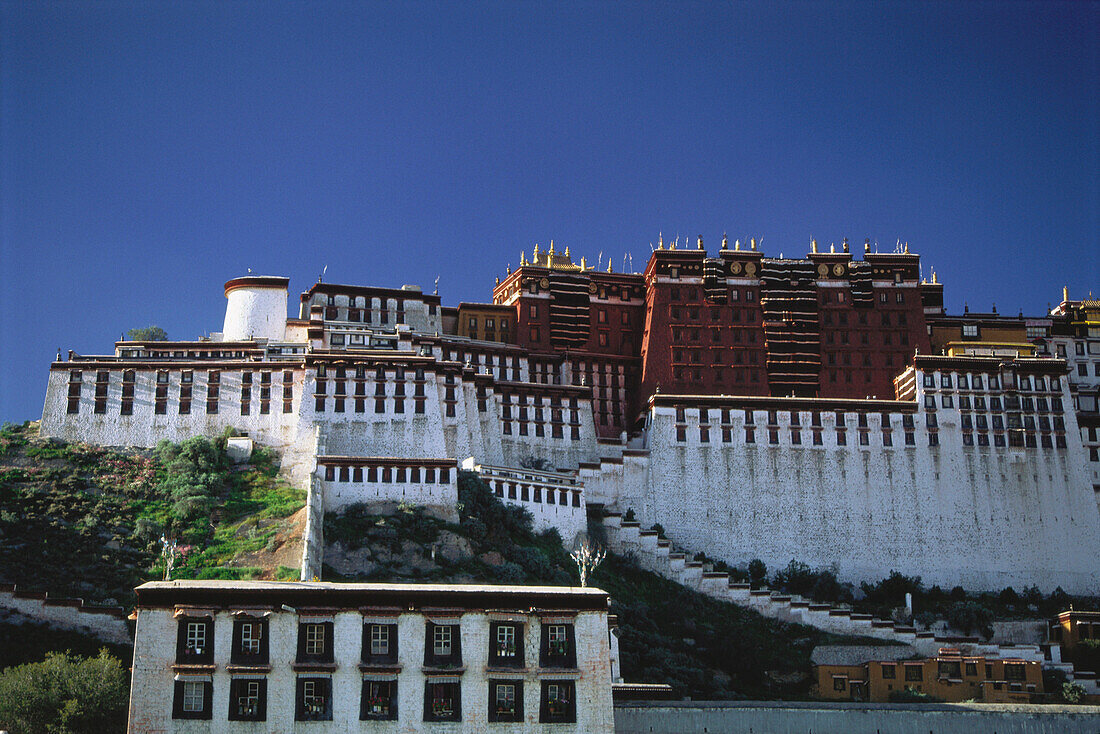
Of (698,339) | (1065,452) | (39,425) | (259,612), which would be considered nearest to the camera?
(259,612)

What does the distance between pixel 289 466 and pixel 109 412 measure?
14294 millimetres

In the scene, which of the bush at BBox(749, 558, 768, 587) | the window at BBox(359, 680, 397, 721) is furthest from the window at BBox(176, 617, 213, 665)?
the bush at BBox(749, 558, 768, 587)

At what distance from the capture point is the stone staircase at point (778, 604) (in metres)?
88.1

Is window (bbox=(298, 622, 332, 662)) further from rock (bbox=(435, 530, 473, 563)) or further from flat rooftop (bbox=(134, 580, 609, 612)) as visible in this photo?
rock (bbox=(435, 530, 473, 563))

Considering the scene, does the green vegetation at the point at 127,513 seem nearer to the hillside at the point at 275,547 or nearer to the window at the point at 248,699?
the hillside at the point at 275,547

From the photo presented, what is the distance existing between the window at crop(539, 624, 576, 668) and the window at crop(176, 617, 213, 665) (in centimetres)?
1214

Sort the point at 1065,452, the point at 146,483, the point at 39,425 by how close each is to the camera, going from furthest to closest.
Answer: the point at 1065,452 → the point at 39,425 → the point at 146,483

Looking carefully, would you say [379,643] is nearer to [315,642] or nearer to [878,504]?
[315,642]

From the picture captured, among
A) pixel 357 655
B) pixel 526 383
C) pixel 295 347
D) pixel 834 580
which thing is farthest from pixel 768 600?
pixel 357 655

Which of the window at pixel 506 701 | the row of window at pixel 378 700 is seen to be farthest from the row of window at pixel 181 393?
the window at pixel 506 701

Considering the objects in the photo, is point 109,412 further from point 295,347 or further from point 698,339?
point 698,339

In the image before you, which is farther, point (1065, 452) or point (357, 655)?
point (1065, 452)

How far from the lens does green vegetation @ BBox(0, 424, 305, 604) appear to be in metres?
74.8

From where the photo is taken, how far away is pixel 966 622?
9412 centimetres
